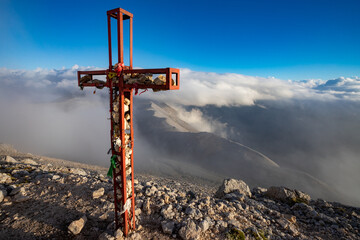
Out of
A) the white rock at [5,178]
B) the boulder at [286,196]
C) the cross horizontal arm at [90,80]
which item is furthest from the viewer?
the boulder at [286,196]

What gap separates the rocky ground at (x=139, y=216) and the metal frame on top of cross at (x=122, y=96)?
1.79 m

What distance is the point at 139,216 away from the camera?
1098 centimetres

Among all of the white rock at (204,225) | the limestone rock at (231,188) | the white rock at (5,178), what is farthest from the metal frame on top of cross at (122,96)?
the limestone rock at (231,188)

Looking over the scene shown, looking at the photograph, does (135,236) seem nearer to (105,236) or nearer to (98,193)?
(105,236)

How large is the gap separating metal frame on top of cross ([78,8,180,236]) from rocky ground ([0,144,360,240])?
70.4 inches

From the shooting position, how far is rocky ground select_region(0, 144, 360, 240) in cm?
992

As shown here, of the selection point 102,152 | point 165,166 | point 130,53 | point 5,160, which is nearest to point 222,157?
point 165,166

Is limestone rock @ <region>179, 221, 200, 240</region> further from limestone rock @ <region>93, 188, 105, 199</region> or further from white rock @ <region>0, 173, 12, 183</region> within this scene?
white rock @ <region>0, 173, 12, 183</region>

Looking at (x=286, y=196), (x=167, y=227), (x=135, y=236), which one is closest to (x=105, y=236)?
(x=135, y=236)

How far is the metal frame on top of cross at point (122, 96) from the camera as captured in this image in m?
7.53

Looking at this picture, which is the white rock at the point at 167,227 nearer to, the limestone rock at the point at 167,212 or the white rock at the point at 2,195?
the limestone rock at the point at 167,212

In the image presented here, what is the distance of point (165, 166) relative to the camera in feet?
253

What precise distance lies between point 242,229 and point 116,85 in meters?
10.3

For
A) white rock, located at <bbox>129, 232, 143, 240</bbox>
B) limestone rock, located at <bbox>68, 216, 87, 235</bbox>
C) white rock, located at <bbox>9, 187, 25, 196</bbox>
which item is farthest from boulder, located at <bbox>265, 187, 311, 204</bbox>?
white rock, located at <bbox>9, 187, 25, 196</bbox>
